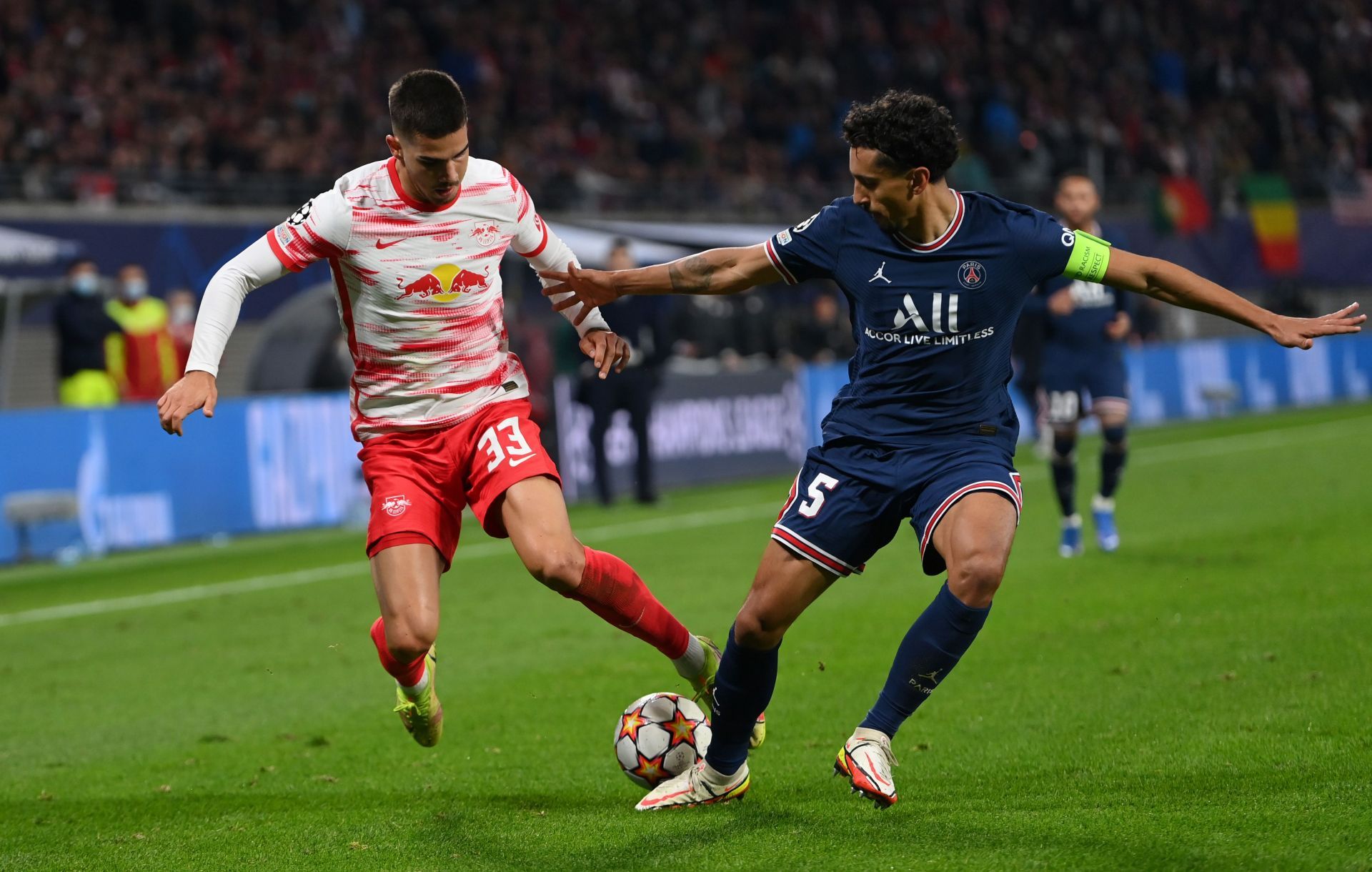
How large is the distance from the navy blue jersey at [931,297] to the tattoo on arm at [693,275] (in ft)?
0.75

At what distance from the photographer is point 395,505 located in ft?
18.4

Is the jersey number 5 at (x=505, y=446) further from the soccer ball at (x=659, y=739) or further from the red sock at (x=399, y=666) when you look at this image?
the soccer ball at (x=659, y=739)

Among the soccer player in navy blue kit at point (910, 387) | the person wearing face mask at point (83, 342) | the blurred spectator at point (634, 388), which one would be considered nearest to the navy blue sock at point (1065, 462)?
the blurred spectator at point (634, 388)

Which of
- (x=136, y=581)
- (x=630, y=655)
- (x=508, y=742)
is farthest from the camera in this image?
(x=136, y=581)

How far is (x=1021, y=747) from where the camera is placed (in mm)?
5812

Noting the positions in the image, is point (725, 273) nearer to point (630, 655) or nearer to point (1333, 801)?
point (1333, 801)

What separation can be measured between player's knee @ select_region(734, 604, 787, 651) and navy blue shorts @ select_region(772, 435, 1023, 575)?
227mm

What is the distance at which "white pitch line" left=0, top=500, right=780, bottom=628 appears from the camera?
1102 centimetres

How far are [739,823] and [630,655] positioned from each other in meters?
3.48

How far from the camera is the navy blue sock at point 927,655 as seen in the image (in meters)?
4.94

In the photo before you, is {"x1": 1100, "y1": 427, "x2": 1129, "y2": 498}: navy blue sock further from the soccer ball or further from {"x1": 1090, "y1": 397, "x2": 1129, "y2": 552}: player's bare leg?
the soccer ball

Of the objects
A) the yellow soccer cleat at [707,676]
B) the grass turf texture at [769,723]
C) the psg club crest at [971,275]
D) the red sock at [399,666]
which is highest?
the psg club crest at [971,275]

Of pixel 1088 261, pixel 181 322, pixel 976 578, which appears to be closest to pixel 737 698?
pixel 976 578

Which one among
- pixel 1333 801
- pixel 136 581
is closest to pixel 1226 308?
pixel 1333 801
